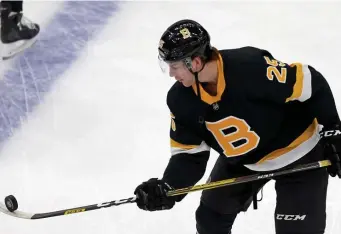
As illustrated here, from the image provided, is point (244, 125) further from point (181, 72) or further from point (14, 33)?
point (14, 33)

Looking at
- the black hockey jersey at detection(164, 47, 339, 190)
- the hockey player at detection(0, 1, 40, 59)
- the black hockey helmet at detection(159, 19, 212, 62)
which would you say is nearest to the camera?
the black hockey helmet at detection(159, 19, 212, 62)

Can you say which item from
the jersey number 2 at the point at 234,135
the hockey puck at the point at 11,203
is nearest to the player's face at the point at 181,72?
the jersey number 2 at the point at 234,135

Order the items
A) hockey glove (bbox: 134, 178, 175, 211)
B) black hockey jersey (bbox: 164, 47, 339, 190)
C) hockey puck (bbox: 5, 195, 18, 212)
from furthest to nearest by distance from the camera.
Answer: hockey puck (bbox: 5, 195, 18, 212)
hockey glove (bbox: 134, 178, 175, 211)
black hockey jersey (bbox: 164, 47, 339, 190)

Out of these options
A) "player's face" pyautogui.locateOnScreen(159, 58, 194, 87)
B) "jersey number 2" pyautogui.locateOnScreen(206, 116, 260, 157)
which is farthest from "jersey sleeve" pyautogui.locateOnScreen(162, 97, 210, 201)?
"player's face" pyautogui.locateOnScreen(159, 58, 194, 87)

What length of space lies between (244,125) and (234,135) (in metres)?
0.06

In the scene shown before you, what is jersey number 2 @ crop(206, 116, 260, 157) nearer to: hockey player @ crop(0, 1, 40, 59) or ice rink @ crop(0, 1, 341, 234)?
ice rink @ crop(0, 1, 341, 234)

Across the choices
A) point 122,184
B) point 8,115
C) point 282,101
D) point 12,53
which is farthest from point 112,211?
point 12,53

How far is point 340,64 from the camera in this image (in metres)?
4.77

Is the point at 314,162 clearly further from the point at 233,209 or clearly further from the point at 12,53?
the point at 12,53

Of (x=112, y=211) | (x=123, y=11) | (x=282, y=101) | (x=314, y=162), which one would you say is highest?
(x=282, y=101)

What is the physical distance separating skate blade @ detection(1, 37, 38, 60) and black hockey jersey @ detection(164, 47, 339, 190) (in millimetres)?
2399

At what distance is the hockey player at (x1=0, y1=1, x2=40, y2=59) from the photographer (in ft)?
16.7

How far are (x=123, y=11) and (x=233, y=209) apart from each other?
2.65 m

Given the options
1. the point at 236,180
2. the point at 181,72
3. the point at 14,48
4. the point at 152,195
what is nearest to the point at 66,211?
the point at 152,195
